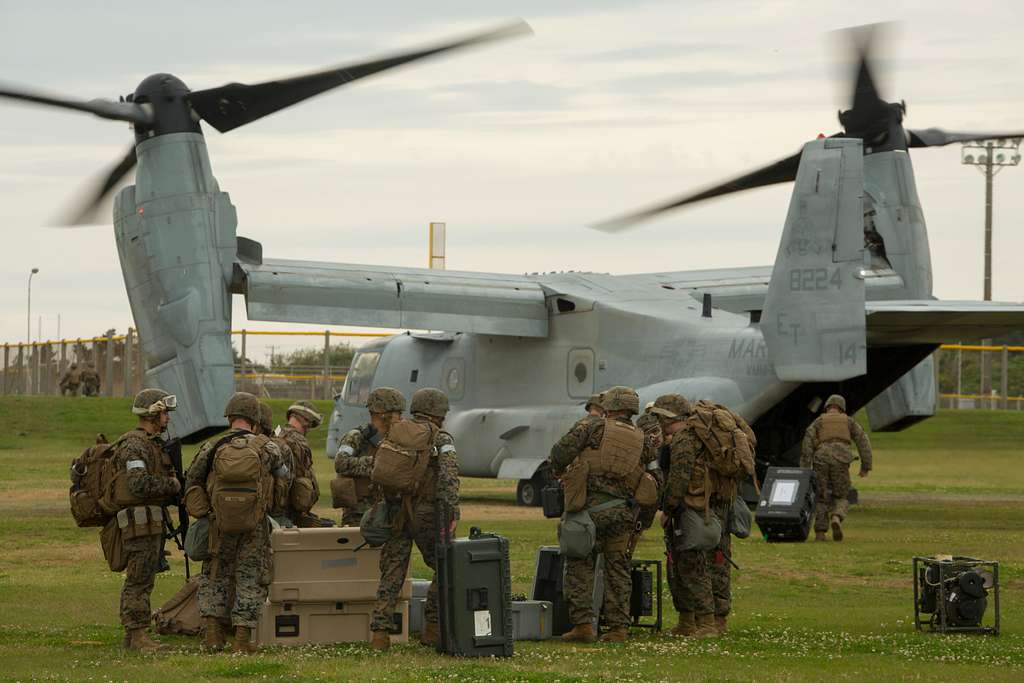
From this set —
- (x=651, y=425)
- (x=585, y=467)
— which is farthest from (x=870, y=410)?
(x=585, y=467)

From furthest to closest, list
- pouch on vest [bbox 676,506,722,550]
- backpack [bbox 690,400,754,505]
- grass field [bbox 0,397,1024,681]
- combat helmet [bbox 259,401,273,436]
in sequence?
backpack [bbox 690,400,754,505]
pouch on vest [bbox 676,506,722,550]
combat helmet [bbox 259,401,273,436]
grass field [bbox 0,397,1024,681]

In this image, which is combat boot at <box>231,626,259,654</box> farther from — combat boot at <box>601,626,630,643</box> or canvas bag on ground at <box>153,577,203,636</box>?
combat boot at <box>601,626,630,643</box>

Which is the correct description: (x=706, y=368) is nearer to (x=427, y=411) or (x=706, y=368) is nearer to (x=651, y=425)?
(x=651, y=425)

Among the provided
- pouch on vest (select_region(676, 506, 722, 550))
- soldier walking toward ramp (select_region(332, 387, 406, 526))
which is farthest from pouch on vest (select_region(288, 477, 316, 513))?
pouch on vest (select_region(676, 506, 722, 550))

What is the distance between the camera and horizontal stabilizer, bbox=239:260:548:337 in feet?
73.1

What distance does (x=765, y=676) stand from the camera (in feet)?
31.2

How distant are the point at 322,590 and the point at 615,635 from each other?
6.84 feet

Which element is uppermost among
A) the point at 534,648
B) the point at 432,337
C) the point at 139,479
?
the point at 432,337

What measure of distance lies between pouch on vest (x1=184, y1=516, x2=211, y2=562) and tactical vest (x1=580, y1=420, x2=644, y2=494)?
8.78 feet

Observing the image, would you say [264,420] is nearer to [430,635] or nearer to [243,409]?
[243,409]

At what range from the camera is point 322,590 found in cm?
1073

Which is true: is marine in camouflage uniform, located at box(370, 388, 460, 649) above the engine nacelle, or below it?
below

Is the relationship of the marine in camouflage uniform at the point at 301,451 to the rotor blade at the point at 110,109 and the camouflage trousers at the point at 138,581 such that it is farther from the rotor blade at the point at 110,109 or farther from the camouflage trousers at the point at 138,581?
the rotor blade at the point at 110,109

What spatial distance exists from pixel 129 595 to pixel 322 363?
37.2 m
